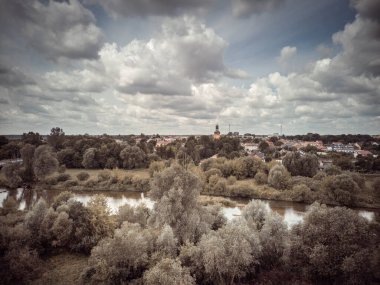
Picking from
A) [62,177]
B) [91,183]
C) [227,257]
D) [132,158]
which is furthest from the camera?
[132,158]

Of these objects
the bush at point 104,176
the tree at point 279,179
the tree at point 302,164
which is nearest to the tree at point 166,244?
the tree at point 279,179

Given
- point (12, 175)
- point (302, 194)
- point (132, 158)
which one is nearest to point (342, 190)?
point (302, 194)

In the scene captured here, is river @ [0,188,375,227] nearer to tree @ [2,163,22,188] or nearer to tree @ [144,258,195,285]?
tree @ [2,163,22,188]

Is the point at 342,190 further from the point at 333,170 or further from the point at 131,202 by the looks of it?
the point at 131,202

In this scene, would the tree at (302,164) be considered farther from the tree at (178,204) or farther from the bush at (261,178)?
the tree at (178,204)

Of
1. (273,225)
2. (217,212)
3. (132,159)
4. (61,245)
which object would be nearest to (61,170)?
(132,159)
